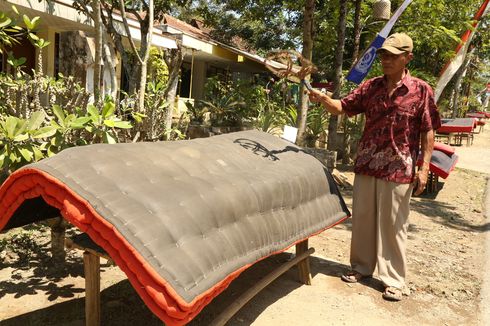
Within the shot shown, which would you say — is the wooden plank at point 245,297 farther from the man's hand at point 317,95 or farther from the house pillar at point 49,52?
the house pillar at point 49,52

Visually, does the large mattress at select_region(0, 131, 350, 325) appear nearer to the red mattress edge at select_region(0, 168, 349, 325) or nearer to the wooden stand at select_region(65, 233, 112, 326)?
the red mattress edge at select_region(0, 168, 349, 325)

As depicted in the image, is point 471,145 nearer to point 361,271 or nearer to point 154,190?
point 361,271

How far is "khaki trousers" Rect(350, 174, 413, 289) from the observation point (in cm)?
377

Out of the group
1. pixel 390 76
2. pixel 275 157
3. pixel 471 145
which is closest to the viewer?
pixel 275 157

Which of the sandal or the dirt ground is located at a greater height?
the sandal

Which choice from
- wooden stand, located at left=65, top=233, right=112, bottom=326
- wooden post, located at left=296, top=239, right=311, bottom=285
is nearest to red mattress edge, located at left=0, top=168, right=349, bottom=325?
wooden stand, located at left=65, top=233, right=112, bottom=326

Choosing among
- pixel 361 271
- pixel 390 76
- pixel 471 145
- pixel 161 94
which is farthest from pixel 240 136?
pixel 471 145

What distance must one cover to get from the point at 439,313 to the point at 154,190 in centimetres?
272

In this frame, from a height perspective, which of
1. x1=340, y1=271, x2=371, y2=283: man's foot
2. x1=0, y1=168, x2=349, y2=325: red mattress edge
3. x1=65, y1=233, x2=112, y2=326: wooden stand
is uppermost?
x1=0, y1=168, x2=349, y2=325: red mattress edge

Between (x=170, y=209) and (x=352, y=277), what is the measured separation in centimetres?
243

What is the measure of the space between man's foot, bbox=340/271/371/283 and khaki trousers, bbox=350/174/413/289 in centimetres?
4

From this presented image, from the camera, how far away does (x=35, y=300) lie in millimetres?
3301

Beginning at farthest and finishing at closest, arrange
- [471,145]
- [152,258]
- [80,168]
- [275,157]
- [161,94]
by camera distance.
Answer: [471,145] → [161,94] → [275,157] → [80,168] → [152,258]

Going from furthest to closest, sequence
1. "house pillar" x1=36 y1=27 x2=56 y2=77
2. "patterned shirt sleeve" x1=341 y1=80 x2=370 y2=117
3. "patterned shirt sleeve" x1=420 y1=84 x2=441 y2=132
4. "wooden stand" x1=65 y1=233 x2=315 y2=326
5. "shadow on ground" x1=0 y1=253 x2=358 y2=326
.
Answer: "house pillar" x1=36 y1=27 x2=56 y2=77 → "patterned shirt sleeve" x1=341 y1=80 x2=370 y2=117 → "patterned shirt sleeve" x1=420 y1=84 x2=441 y2=132 → "shadow on ground" x1=0 y1=253 x2=358 y2=326 → "wooden stand" x1=65 y1=233 x2=315 y2=326
